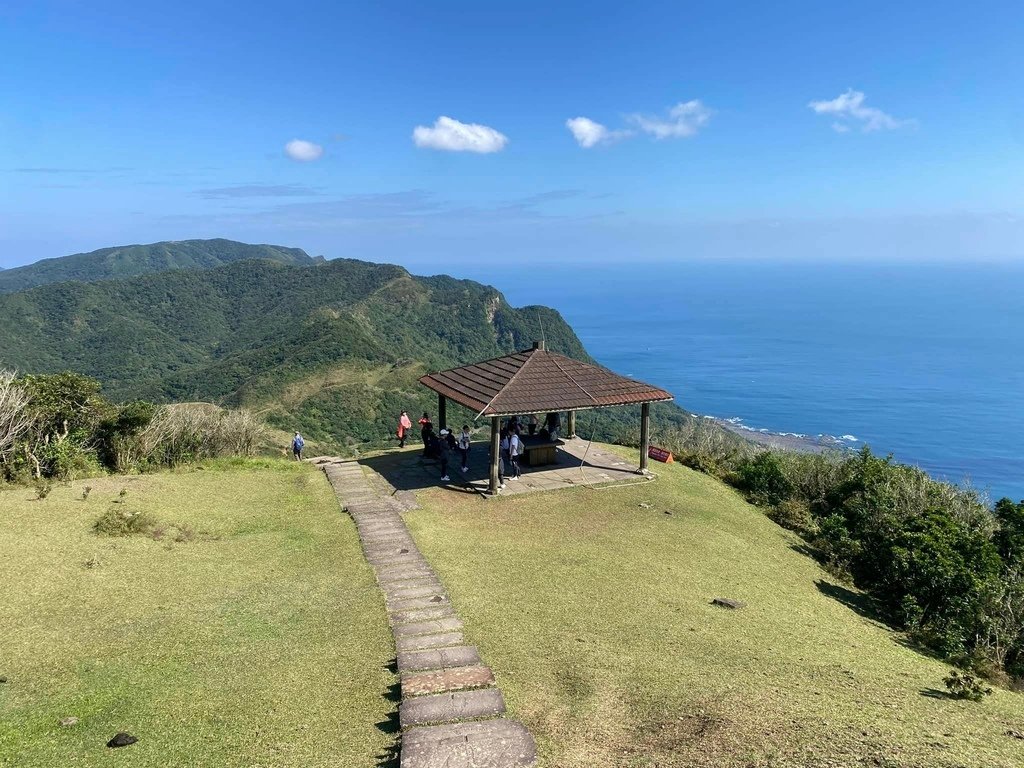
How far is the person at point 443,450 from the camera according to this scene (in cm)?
1570

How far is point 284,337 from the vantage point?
276ft

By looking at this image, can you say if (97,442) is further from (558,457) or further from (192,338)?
(192,338)

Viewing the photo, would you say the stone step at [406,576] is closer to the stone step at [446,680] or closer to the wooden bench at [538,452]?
the stone step at [446,680]

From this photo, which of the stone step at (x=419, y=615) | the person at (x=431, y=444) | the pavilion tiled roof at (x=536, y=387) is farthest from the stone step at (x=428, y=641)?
the person at (x=431, y=444)

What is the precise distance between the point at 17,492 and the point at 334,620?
27.4ft

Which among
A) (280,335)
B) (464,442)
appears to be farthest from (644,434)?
(280,335)

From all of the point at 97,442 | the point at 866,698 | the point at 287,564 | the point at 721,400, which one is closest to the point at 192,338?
the point at 721,400

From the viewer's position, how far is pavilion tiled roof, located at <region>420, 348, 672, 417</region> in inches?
585

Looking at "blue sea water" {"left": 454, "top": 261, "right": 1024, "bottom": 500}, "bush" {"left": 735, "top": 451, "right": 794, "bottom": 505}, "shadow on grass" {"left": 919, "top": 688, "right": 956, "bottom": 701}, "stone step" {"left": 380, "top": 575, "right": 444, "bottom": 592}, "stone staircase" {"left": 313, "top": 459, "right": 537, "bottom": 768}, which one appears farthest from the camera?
"blue sea water" {"left": 454, "top": 261, "right": 1024, "bottom": 500}

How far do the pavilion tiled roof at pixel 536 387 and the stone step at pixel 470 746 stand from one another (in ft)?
28.6

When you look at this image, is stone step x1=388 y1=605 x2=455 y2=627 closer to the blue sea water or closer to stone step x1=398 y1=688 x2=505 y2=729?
stone step x1=398 y1=688 x2=505 y2=729

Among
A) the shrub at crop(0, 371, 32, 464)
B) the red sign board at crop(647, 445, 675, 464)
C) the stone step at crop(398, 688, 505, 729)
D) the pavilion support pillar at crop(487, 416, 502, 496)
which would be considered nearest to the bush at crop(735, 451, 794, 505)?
the red sign board at crop(647, 445, 675, 464)

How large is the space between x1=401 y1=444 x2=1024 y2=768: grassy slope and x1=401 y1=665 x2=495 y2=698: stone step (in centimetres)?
27

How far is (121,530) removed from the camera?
35.2 ft
